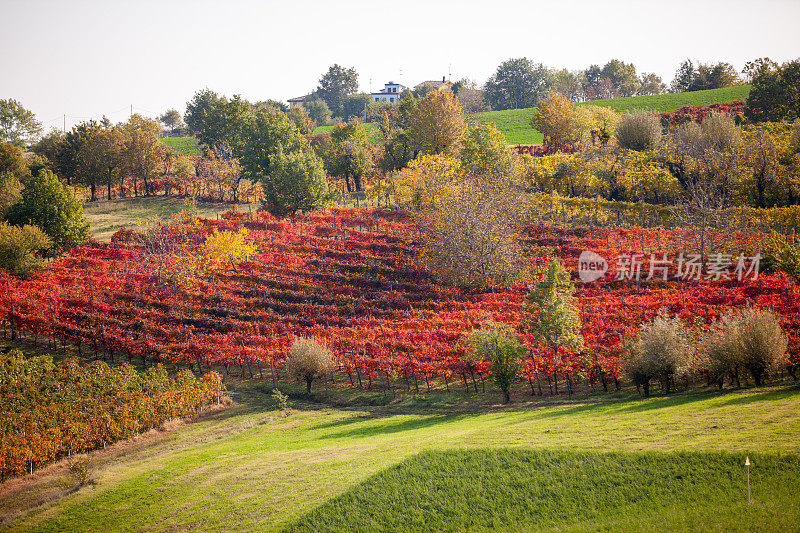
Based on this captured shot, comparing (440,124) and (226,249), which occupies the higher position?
(440,124)

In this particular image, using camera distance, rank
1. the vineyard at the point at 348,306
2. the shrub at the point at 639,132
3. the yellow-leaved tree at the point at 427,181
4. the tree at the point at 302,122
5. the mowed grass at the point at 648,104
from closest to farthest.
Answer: the vineyard at the point at 348,306, the yellow-leaved tree at the point at 427,181, the shrub at the point at 639,132, the mowed grass at the point at 648,104, the tree at the point at 302,122

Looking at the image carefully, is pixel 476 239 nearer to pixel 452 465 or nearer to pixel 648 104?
pixel 452 465

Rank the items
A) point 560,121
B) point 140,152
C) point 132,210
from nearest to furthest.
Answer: point 132,210 → point 140,152 → point 560,121

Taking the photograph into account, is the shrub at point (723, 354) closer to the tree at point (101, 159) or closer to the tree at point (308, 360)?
the tree at point (308, 360)

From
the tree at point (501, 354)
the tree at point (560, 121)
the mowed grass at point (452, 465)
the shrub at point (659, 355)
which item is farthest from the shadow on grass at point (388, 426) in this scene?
the tree at point (560, 121)

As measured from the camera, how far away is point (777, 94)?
85.4 meters

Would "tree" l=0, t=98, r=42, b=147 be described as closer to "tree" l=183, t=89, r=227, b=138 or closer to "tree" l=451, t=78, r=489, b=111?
"tree" l=183, t=89, r=227, b=138

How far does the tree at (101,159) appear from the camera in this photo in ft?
286

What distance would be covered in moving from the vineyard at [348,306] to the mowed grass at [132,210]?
1160cm

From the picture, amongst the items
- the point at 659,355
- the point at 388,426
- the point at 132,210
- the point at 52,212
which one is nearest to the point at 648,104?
the point at 132,210

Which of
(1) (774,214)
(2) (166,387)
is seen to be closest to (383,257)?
(2) (166,387)

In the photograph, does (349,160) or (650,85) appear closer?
(349,160)

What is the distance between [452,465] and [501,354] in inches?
397

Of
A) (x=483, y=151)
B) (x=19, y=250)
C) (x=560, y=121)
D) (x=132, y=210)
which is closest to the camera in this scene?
(x=19, y=250)
